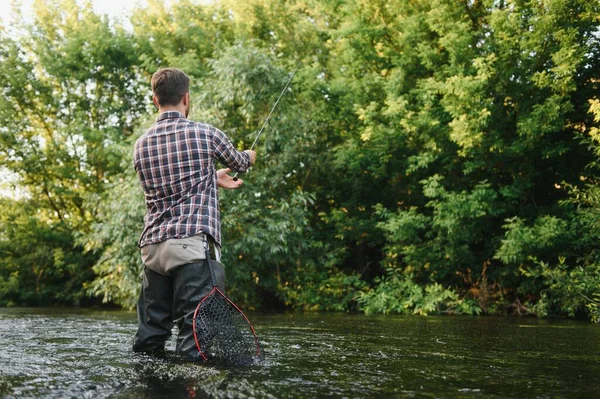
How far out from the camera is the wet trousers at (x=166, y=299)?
390cm

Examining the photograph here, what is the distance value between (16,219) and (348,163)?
9.70 meters

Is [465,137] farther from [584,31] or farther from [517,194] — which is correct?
[584,31]

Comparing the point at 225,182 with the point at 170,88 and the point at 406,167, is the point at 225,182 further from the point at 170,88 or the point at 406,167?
the point at 406,167

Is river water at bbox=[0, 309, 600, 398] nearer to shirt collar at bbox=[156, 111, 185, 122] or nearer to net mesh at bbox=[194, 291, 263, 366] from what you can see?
net mesh at bbox=[194, 291, 263, 366]

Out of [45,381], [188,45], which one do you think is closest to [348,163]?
[188,45]

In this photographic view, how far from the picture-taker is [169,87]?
4.13m

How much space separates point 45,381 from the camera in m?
3.00

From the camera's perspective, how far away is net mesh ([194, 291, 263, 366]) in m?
3.65

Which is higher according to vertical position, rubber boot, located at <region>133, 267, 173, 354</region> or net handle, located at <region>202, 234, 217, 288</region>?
net handle, located at <region>202, 234, 217, 288</region>

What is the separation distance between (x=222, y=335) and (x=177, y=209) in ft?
2.77

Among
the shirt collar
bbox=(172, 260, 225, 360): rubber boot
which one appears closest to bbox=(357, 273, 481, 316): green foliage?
bbox=(172, 260, 225, 360): rubber boot

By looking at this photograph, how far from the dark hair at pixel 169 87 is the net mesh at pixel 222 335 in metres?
1.32

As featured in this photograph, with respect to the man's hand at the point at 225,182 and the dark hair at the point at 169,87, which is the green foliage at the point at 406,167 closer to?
the man's hand at the point at 225,182

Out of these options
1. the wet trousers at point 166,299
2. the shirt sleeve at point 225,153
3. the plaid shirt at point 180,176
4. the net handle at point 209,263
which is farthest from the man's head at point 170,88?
the wet trousers at point 166,299
